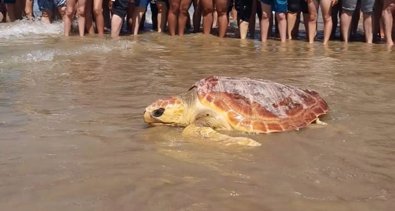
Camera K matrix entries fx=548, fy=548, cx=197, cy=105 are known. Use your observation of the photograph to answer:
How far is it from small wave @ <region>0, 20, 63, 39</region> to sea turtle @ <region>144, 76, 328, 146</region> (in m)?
5.87

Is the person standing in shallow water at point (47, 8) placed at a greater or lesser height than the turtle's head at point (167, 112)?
greater

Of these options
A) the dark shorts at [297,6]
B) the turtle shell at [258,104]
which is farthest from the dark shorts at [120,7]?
the turtle shell at [258,104]

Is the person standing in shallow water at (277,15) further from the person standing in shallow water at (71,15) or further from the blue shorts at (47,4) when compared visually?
the blue shorts at (47,4)

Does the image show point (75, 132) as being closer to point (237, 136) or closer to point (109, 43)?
point (237, 136)

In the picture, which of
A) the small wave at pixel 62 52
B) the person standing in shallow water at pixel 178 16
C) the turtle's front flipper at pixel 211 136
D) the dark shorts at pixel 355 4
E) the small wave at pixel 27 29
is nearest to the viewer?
the turtle's front flipper at pixel 211 136

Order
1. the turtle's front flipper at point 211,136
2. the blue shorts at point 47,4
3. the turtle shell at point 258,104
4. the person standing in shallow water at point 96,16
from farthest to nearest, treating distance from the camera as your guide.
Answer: the blue shorts at point 47,4 → the person standing in shallow water at point 96,16 → the turtle shell at point 258,104 → the turtle's front flipper at point 211,136

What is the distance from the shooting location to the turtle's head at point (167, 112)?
4.14 m

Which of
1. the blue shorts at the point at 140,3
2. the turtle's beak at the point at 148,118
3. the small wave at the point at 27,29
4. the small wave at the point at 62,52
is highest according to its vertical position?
the blue shorts at the point at 140,3

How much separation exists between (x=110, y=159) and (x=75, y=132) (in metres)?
0.67

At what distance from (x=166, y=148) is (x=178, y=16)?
671cm

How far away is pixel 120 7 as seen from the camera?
31.4ft

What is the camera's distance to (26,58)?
707 centimetres

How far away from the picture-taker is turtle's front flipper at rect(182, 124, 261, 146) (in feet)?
12.0

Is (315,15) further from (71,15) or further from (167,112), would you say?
(167,112)
